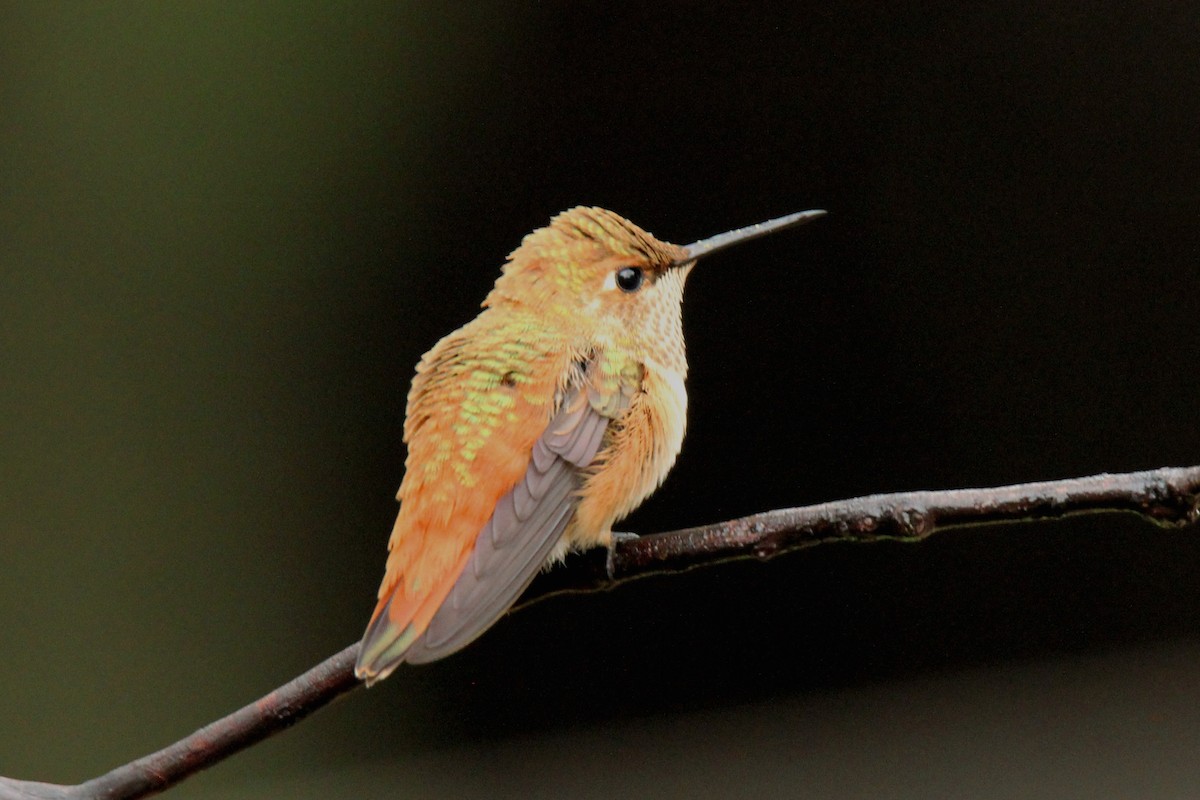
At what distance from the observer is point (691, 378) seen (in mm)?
1693

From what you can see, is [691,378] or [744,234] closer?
[744,234]

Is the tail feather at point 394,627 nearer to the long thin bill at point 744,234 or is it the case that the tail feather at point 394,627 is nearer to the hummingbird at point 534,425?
the hummingbird at point 534,425

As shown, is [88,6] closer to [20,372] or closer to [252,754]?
[20,372]

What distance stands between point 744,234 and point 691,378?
521 millimetres

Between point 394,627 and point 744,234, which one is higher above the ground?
point 744,234

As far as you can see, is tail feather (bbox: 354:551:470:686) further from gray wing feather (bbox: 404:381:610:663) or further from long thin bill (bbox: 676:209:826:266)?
long thin bill (bbox: 676:209:826:266)

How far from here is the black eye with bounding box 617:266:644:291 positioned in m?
1.24

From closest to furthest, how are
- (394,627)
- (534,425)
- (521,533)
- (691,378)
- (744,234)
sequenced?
(394,627), (521,533), (534,425), (744,234), (691,378)

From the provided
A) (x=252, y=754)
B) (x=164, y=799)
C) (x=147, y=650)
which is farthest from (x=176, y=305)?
(x=164, y=799)

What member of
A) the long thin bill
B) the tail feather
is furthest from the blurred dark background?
the tail feather

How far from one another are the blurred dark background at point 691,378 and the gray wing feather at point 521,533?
0.54 meters

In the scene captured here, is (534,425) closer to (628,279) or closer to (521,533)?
(521,533)

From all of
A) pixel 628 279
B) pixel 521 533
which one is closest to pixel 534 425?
pixel 521 533

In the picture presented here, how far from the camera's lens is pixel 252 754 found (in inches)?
72.7
